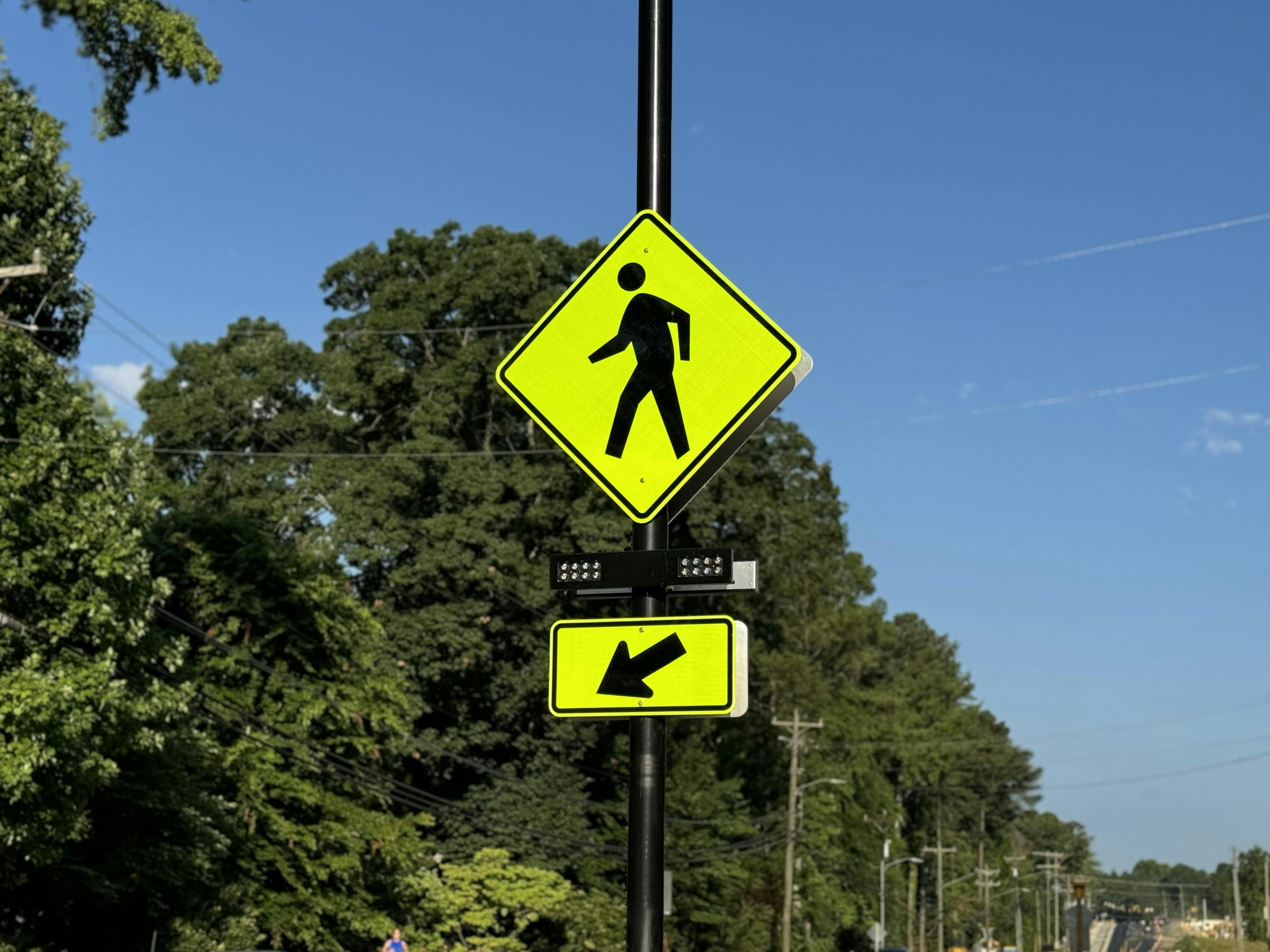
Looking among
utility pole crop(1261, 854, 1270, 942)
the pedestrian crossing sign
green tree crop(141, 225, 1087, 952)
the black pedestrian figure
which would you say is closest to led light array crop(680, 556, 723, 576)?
the pedestrian crossing sign

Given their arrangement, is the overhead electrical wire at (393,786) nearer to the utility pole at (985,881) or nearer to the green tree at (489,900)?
the green tree at (489,900)

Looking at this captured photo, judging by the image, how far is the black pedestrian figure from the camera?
15.8 feet

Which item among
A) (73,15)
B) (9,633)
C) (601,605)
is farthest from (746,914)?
(73,15)

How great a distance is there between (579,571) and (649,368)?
0.70 meters

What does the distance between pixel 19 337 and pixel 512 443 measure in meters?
27.6

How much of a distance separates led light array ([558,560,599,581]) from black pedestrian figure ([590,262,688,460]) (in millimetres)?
A: 373

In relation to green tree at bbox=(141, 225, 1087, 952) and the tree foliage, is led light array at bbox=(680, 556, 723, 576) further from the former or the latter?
green tree at bbox=(141, 225, 1087, 952)

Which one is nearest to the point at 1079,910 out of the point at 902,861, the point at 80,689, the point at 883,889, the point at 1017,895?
the point at 80,689

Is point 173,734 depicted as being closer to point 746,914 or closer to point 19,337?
point 19,337

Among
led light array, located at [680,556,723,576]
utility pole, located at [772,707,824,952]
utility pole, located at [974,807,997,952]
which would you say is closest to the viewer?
led light array, located at [680,556,723,576]

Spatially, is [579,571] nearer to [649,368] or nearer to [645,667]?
[645,667]

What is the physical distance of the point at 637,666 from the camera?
456 centimetres

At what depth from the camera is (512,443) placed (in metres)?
53.4

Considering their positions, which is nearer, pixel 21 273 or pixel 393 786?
pixel 21 273
